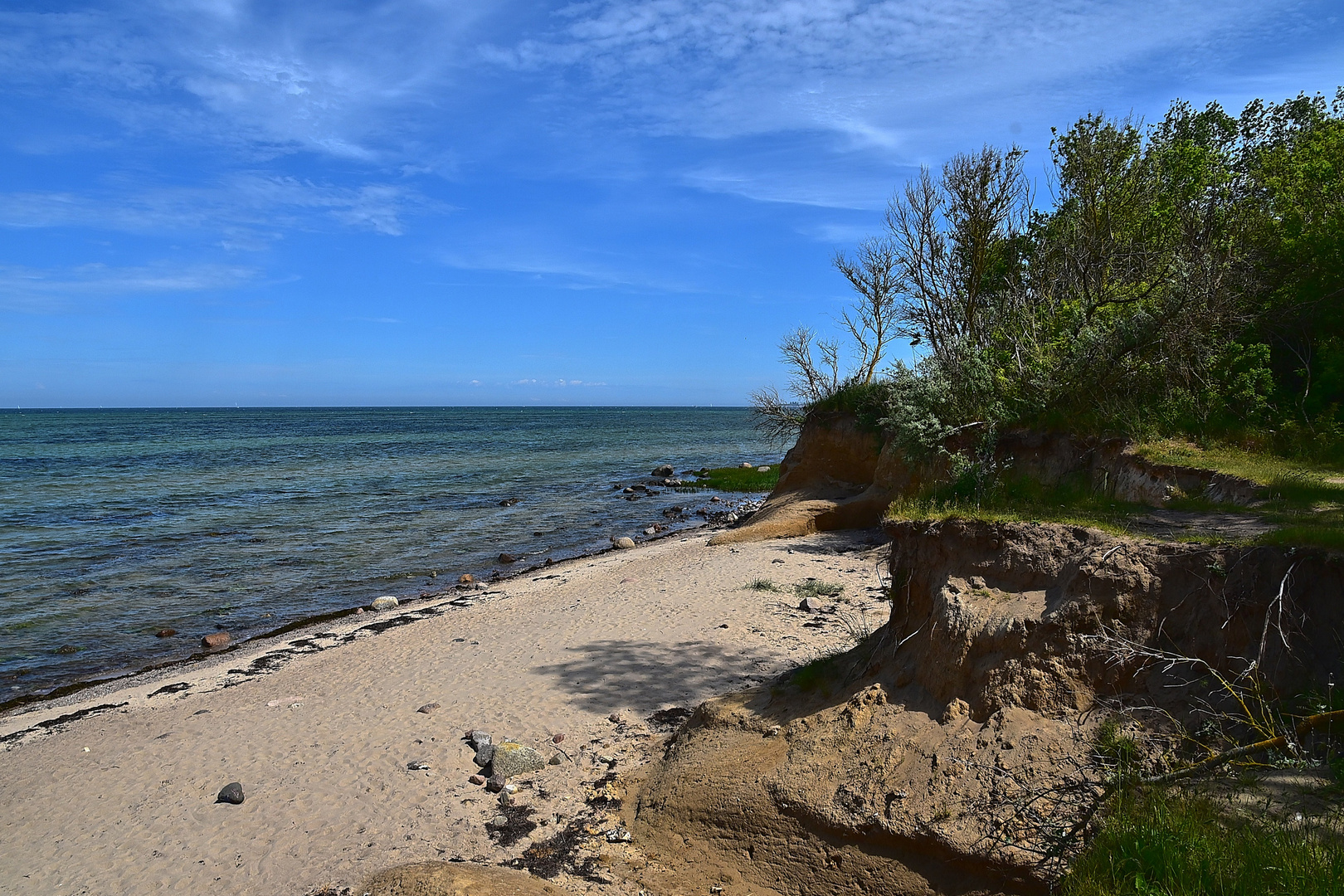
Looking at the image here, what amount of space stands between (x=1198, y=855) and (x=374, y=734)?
8.26m

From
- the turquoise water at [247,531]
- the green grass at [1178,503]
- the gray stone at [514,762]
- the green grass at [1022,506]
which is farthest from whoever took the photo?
the turquoise water at [247,531]

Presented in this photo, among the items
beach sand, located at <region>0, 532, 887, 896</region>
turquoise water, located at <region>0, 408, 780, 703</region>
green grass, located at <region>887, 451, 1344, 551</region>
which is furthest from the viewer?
turquoise water, located at <region>0, 408, 780, 703</region>

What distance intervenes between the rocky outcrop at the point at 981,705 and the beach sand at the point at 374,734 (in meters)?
1.02

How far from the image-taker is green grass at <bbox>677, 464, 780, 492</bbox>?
35.0m

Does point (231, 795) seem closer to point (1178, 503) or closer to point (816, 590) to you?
point (816, 590)

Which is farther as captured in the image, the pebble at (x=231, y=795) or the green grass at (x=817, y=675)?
the pebble at (x=231, y=795)

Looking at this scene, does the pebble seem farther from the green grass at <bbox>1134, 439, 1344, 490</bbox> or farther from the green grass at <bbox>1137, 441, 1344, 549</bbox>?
the green grass at <bbox>1134, 439, 1344, 490</bbox>

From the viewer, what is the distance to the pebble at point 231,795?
7.54m

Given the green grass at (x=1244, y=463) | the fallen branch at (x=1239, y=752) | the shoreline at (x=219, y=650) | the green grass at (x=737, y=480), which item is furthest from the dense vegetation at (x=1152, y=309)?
the green grass at (x=737, y=480)

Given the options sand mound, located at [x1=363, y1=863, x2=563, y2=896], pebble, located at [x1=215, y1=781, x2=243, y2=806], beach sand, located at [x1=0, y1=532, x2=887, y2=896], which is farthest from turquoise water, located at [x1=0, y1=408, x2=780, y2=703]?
sand mound, located at [x1=363, y1=863, x2=563, y2=896]

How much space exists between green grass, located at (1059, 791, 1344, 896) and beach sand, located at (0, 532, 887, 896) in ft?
11.1

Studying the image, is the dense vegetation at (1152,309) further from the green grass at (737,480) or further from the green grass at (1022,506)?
the green grass at (737,480)

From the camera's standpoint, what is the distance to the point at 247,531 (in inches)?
945

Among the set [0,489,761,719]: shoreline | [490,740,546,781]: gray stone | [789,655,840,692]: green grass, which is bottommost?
[0,489,761,719]: shoreline
